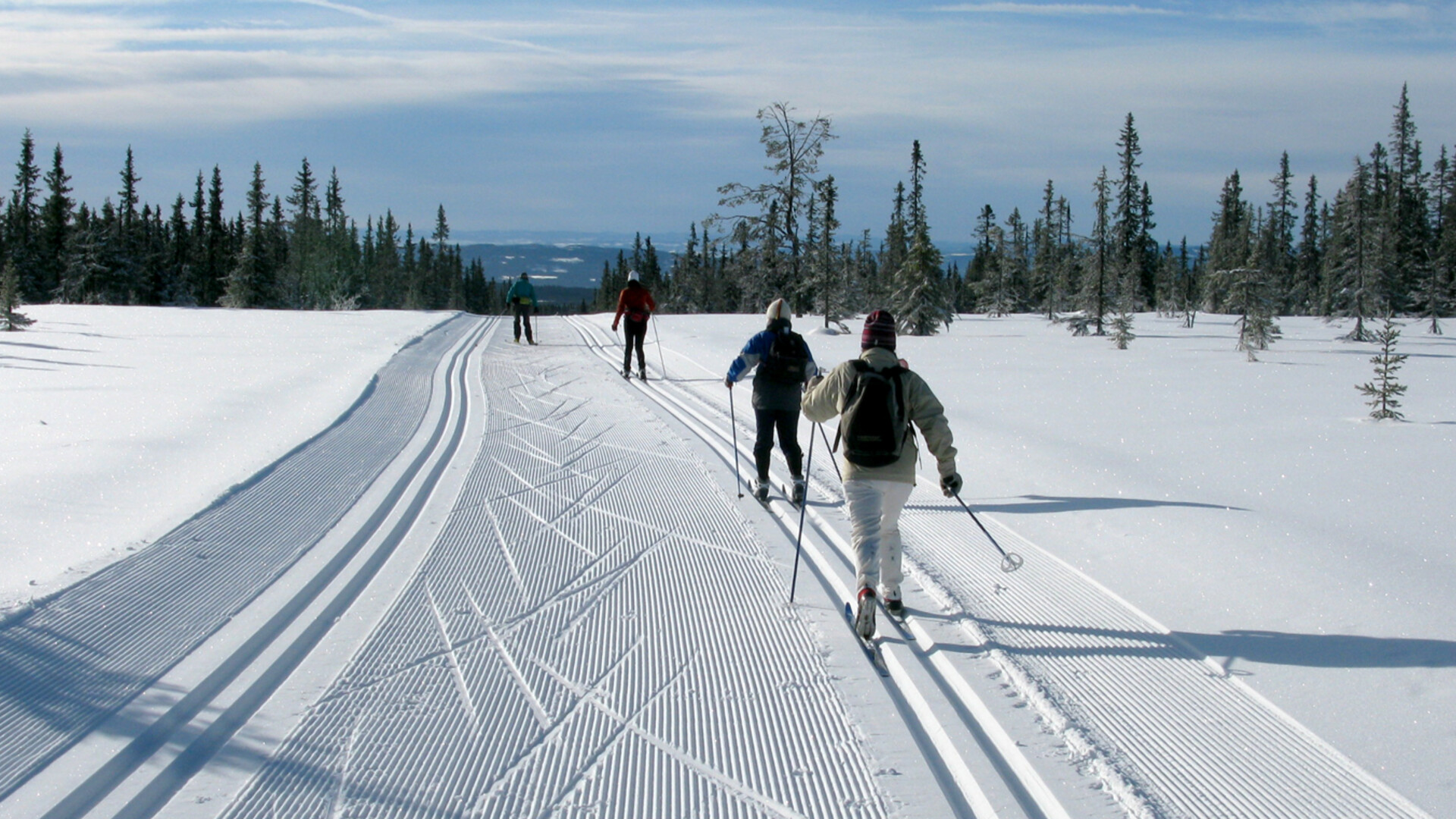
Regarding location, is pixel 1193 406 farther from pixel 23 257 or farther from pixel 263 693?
pixel 23 257

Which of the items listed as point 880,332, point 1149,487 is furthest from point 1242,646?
point 1149,487

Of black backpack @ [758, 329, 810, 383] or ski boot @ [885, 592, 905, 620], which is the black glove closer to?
ski boot @ [885, 592, 905, 620]

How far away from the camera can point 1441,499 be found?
7.73 meters

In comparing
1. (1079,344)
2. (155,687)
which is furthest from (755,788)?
(1079,344)

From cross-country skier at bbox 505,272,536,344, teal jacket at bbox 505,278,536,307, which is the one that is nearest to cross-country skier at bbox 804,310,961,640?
cross-country skier at bbox 505,272,536,344

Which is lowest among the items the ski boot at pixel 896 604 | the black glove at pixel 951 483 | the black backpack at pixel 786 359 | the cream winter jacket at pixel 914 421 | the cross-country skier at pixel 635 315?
the ski boot at pixel 896 604

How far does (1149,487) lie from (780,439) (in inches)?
135

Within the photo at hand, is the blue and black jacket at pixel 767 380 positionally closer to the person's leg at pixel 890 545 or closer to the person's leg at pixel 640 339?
the person's leg at pixel 890 545

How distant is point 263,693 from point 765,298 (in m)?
41.6

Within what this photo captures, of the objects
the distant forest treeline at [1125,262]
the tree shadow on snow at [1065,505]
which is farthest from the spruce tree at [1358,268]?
the tree shadow on snow at [1065,505]

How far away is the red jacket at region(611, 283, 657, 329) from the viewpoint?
628 inches

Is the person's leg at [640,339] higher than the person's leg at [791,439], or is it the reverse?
the person's leg at [640,339]

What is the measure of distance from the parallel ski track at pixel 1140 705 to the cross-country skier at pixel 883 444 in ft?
1.42

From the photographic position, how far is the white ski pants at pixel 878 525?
5.07 meters
